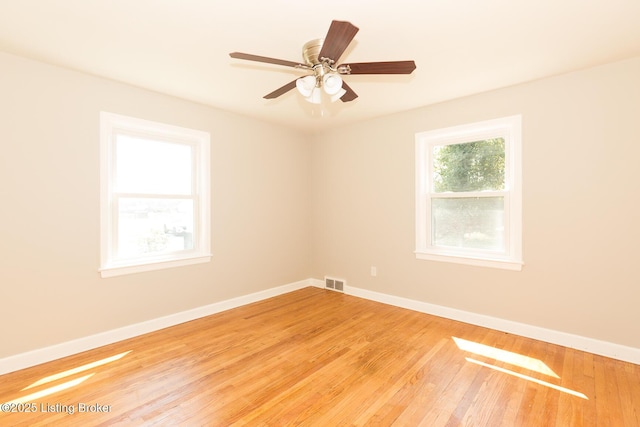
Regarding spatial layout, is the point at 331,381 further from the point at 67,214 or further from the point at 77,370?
the point at 67,214

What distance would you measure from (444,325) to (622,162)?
7.22ft

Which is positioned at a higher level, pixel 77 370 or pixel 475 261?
pixel 475 261

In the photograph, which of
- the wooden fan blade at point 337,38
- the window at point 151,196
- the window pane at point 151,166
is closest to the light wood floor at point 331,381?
the window at point 151,196

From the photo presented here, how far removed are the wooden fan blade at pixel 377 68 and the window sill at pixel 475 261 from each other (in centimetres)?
232

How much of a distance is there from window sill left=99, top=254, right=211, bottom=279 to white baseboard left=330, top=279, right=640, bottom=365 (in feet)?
7.63

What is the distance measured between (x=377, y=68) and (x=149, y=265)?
292 cm

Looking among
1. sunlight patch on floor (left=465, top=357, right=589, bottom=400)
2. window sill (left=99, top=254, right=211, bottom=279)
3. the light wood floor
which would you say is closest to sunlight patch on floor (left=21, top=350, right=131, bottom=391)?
the light wood floor

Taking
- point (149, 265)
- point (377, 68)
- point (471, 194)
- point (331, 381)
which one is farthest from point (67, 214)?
point (471, 194)

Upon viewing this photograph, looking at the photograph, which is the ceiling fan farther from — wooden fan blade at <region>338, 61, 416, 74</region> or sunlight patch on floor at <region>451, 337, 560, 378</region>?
sunlight patch on floor at <region>451, 337, 560, 378</region>

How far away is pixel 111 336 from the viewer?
289 centimetres

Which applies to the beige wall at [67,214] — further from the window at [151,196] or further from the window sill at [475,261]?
the window sill at [475,261]

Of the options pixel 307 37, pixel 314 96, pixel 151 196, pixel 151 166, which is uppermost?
pixel 307 37

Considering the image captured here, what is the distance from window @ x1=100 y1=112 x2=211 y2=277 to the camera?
2953 mm

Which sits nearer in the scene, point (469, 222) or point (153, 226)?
point (153, 226)
